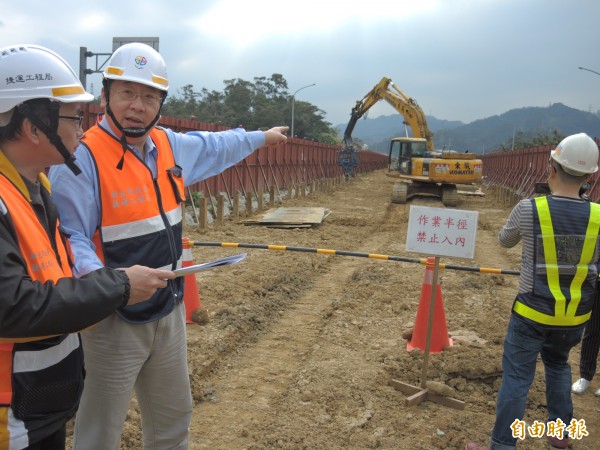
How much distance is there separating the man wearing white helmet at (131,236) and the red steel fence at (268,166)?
21.2ft

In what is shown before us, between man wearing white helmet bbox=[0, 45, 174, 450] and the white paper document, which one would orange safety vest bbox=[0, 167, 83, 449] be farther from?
the white paper document

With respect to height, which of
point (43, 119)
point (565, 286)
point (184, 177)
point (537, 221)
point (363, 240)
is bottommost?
point (363, 240)

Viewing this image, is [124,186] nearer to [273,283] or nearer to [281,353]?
[281,353]

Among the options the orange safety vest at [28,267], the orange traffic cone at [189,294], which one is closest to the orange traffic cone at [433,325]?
the orange traffic cone at [189,294]

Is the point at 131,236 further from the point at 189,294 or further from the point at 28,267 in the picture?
the point at 189,294

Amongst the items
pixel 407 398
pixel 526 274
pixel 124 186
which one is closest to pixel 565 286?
pixel 526 274

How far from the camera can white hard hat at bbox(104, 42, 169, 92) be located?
2.31 meters

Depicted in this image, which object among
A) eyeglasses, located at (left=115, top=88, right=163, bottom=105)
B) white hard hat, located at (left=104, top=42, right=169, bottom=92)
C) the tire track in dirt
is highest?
white hard hat, located at (left=104, top=42, right=169, bottom=92)

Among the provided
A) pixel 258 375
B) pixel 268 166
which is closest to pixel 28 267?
pixel 258 375

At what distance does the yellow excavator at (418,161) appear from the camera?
1872 centimetres

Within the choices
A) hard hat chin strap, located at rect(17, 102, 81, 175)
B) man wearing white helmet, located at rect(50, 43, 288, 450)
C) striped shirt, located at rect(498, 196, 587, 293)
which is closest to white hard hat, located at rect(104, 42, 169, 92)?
man wearing white helmet, located at rect(50, 43, 288, 450)

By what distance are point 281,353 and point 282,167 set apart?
16.1 m

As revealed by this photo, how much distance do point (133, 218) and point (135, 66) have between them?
670 millimetres

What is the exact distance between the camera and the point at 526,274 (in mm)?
3219
